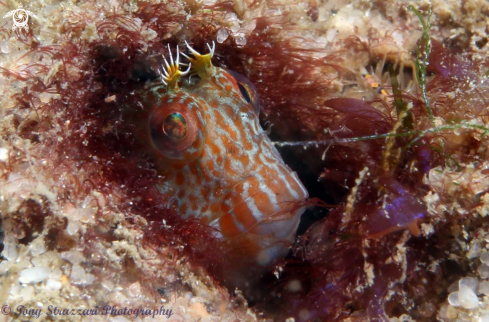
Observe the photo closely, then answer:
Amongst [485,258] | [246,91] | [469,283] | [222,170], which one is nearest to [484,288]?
[469,283]

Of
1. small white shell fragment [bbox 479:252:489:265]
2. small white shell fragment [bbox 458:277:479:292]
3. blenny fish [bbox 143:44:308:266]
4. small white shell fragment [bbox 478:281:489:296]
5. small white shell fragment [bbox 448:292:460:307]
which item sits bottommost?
small white shell fragment [bbox 448:292:460:307]

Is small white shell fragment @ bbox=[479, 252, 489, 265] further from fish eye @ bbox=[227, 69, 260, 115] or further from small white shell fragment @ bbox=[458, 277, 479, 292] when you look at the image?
fish eye @ bbox=[227, 69, 260, 115]

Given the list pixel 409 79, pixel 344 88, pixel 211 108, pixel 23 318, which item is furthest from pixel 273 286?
pixel 409 79

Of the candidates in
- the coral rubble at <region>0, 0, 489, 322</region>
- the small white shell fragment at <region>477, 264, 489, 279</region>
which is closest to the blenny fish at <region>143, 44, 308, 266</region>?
the coral rubble at <region>0, 0, 489, 322</region>

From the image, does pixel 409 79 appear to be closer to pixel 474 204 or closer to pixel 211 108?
pixel 474 204

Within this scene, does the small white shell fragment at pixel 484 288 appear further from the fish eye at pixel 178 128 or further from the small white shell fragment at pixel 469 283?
the fish eye at pixel 178 128

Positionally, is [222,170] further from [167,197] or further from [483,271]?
[483,271]

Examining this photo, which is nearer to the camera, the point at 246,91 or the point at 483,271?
the point at 483,271

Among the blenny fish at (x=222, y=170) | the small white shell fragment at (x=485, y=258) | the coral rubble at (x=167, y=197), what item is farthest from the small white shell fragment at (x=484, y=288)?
the blenny fish at (x=222, y=170)
